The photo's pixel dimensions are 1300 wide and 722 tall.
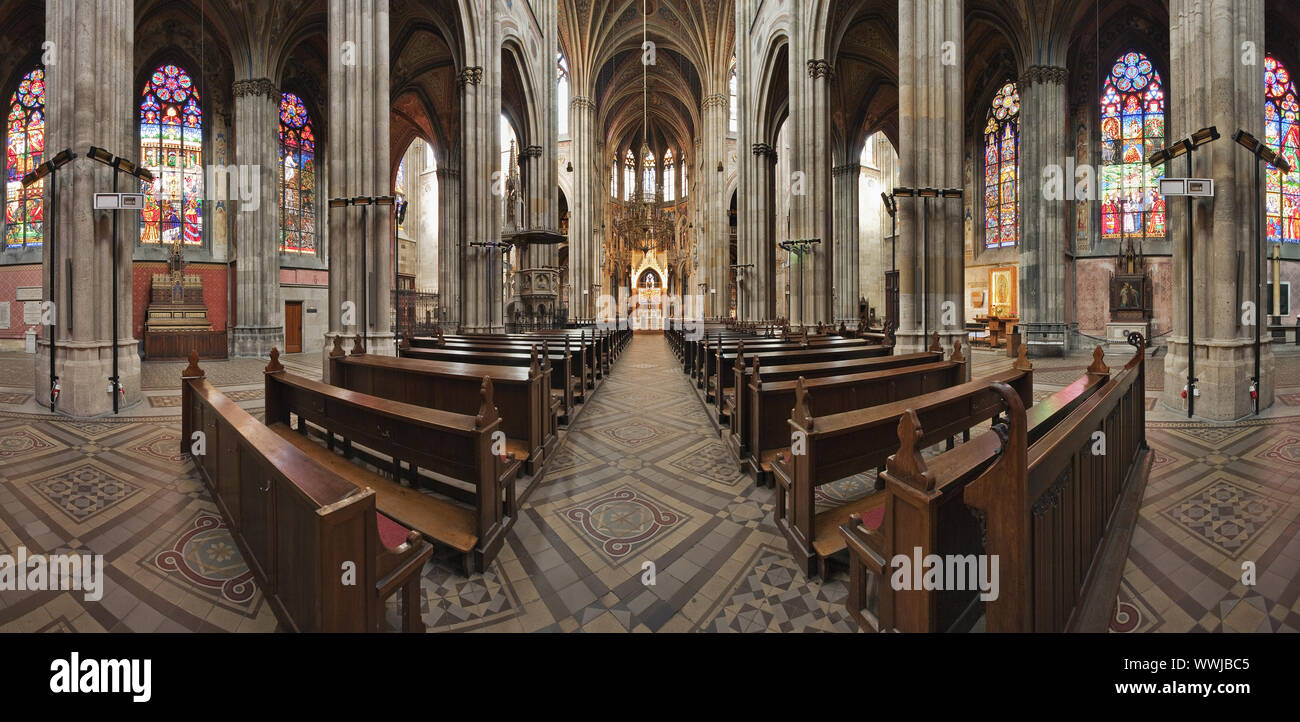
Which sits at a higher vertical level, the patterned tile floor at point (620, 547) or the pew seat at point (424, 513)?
the pew seat at point (424, 513)

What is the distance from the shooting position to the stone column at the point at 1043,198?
617 inches

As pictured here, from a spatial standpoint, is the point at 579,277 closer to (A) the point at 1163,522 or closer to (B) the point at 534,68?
(B) the point at 534,68

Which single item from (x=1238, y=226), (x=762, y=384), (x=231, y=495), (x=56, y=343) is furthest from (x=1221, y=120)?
(x=56, y=343)

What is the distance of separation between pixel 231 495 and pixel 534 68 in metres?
20.7

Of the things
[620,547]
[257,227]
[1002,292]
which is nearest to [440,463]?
[620,547]

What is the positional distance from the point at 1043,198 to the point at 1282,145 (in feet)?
29.8

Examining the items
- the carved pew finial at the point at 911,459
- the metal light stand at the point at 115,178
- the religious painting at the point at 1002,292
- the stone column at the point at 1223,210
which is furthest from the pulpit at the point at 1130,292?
the metal light stand at the point at 115,178

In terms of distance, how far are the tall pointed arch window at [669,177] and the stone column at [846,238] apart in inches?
843

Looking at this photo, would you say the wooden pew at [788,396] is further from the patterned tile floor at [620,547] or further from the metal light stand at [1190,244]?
the metal light stand at [1190,244]

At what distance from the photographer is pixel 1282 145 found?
54.7ft

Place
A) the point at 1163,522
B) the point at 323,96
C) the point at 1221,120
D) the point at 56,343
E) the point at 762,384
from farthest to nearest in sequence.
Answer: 1. the point at 323,96
2. the point at 56,343
3. the point at 1221,120
4. the point at 762,384
5. the point at 1163,522

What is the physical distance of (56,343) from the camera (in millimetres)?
6926

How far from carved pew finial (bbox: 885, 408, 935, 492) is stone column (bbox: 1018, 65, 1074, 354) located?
58.0 feet

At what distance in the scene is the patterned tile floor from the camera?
234 centimetres
